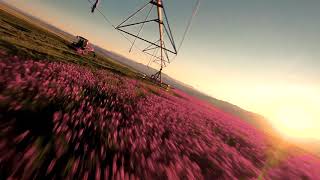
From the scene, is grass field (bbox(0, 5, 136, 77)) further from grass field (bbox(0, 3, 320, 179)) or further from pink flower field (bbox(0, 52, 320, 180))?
pink flower field (bbox(0, 52, 320, 180))

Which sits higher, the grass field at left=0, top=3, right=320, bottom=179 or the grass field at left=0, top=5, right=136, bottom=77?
the grass field at left=0, top=3, right=320, bottom=179

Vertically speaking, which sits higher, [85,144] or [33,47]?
[85,144]

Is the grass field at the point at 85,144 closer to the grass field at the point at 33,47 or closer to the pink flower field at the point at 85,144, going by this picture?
the pink flower field at the point at 85,144

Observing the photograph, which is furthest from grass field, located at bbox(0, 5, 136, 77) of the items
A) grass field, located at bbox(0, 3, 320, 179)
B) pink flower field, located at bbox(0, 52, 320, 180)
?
pink flower field, located at bbox(0, 52, 320, 180)

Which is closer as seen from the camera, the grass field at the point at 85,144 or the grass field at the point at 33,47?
the grass field at the point at 85,144

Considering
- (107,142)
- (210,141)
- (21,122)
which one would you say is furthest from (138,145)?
(210,141)

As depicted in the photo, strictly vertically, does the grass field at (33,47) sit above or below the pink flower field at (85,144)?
below

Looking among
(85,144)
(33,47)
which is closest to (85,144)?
(85,144)

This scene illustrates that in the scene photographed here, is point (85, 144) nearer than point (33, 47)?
Yes

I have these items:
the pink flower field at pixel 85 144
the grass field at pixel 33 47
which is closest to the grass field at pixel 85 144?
the pink flower field at pixel 85 144

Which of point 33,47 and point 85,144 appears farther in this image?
point 33,47

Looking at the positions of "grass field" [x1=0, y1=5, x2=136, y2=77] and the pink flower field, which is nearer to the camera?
the pink flower field

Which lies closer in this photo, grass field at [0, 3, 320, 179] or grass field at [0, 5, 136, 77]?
grass field at [0, 3, 320, 179]

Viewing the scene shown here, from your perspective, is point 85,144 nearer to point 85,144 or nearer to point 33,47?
point 85,144
